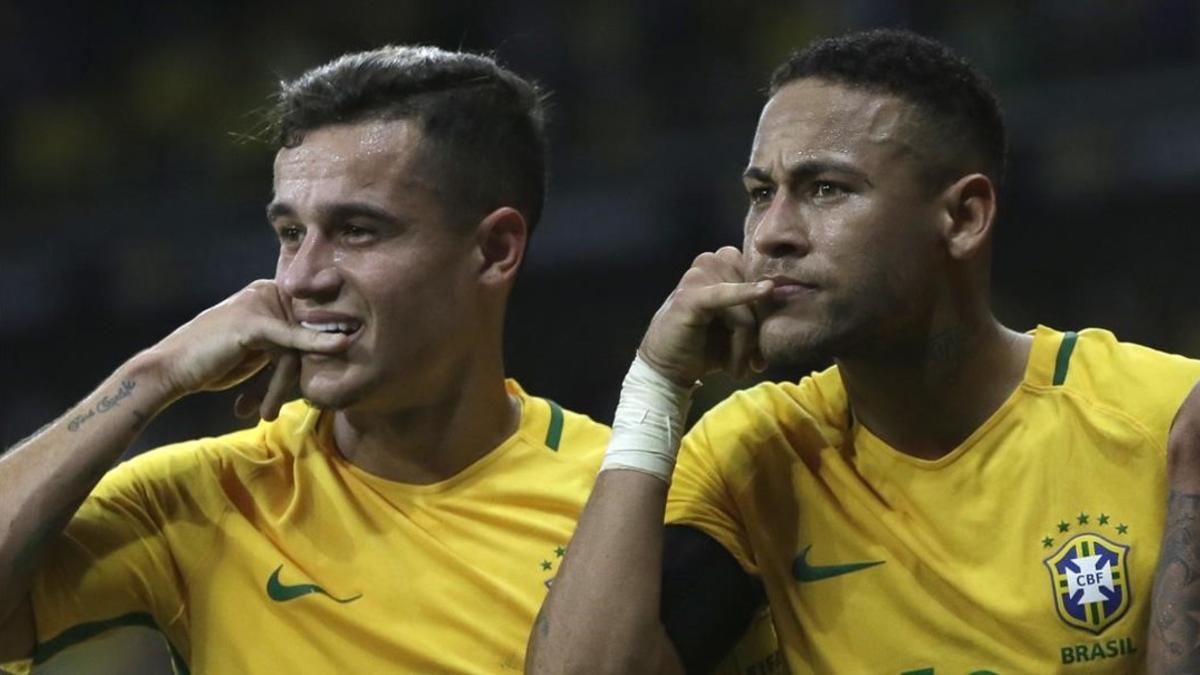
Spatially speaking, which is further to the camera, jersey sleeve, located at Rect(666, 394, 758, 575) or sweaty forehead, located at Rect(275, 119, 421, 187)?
sweaty forehead, located at Rect(275, 119, 421, 187)

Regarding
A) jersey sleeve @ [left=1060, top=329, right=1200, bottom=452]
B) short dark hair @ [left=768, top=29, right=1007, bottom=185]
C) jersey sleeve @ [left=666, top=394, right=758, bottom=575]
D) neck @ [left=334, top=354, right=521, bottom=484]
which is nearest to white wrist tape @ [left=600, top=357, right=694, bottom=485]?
jersey sleeve @ [left=666, top=394, right=758, bottom=575]

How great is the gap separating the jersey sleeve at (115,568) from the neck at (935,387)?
1464 mm

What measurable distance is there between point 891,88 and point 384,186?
1076 millimetres

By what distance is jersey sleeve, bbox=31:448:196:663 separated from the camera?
11.9 feet

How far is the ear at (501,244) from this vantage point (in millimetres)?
4047

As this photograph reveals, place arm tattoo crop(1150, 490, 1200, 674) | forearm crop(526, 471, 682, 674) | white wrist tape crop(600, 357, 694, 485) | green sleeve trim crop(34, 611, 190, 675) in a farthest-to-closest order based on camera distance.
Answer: green sleeve trim crop(34, 611, 190, 675) → white wrist tape crop(600, 357, 694, 485) → forearm crop(526, 471, 682, 674) → arm tattoo crop(1150, 490, 1200, 674)

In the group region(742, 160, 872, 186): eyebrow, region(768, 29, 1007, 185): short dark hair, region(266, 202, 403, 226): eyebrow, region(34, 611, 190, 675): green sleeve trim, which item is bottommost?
region(34, 611, 190, 675): green sleeve trim

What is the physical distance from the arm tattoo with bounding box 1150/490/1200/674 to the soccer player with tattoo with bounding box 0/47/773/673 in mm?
1204

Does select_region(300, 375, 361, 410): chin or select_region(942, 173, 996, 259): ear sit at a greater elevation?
select_region(942, 173, 996, 259): ear

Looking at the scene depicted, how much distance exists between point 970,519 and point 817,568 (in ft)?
1.06

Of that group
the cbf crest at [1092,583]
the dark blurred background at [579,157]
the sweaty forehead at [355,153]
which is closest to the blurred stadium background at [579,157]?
the dark blurred background at [579,157]

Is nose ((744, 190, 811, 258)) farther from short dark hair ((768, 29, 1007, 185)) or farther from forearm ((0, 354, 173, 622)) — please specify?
forearm ((0, 354, 173, 622))

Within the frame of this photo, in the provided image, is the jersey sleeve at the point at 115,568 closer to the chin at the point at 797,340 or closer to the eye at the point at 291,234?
the eye at the point at 291,234

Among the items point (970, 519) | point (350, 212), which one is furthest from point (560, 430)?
point (970, 519)
